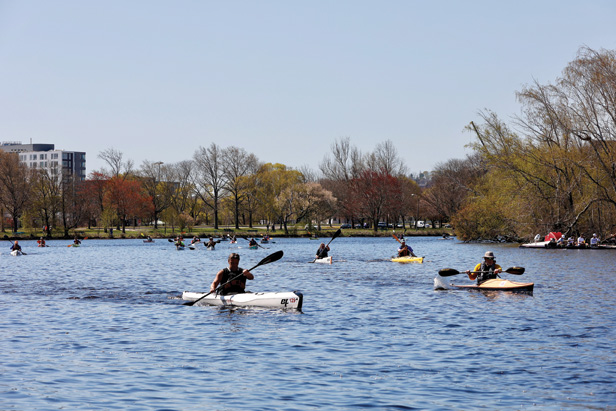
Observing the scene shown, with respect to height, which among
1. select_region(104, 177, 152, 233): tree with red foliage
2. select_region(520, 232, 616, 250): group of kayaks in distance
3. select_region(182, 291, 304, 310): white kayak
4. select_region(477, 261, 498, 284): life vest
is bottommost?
select_region(182, 291, 304, 310): white kayak

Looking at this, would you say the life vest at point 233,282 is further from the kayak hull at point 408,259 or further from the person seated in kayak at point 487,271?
the kayak hull at point 408,259

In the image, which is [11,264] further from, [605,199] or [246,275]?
[605,199]

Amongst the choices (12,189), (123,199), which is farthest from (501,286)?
(123,199)

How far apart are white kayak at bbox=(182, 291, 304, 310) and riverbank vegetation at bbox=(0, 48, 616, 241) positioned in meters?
40.1

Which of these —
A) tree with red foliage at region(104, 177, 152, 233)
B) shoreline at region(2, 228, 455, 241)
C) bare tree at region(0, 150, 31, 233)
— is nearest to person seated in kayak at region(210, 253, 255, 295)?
shoreline at region(2, 228, 455, 241)

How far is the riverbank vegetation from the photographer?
5491 cm

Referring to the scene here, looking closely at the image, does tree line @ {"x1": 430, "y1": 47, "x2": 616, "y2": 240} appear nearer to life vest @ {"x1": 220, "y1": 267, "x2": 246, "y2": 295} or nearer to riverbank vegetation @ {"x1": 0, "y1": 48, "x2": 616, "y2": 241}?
riverbank vegetation @ {"x1": 0, "y1": 48, "x2": 616, "y2": 241}

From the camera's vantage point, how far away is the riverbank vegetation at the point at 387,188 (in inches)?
2162

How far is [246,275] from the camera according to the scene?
20.3 m

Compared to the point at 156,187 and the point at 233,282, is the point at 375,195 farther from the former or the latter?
the point at 233,282

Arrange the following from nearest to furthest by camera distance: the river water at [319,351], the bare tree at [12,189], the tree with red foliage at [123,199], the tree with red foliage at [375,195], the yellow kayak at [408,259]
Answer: the river water at [319,351], the yellow kayak at [408,259], the bare tree at [12,189], the tree with red foliage at [123,199], the tree with red foliage at [375,195]

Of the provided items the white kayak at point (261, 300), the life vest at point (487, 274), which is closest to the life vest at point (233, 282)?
the white kayak at point (261, 300)

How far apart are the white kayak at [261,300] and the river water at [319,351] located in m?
0.31

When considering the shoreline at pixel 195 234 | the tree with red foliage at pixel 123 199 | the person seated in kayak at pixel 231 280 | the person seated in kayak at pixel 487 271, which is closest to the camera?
the person seated in kayak at pixel 231 280
